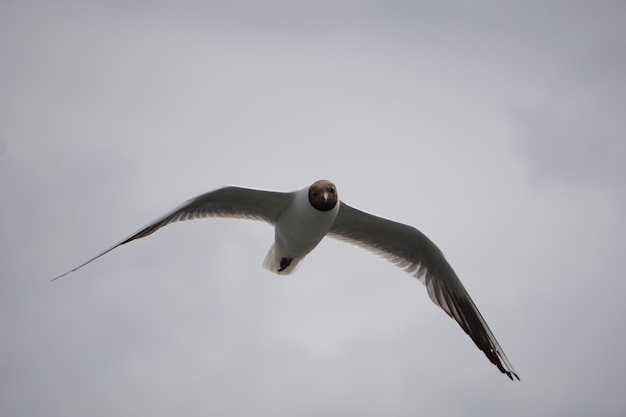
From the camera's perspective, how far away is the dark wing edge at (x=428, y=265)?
10.3m

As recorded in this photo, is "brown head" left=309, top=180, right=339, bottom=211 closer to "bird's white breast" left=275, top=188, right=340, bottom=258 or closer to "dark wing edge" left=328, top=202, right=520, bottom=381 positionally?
"bird's white breast" left=275, top=188, right=340, bottom=258

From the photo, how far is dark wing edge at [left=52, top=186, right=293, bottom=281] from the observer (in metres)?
9.37

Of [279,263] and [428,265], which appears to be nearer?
[279,263]

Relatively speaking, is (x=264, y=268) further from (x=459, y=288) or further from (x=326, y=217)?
(x=459, y=288)

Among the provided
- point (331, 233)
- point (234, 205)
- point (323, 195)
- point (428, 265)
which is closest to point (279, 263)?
point (331, 233)

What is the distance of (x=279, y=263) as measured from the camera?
10.3m

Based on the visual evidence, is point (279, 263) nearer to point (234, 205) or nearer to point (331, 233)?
point (331, 233)

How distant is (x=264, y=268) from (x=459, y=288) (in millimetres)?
2741

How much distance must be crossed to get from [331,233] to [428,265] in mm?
1440

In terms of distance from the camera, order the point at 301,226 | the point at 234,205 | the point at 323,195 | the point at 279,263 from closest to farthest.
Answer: the point at 323,195
the point at 301,226
the point at 234,205
the point at 279,263

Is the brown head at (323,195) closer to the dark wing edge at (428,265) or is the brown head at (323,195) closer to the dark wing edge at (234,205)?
the dark wing edge at (234,205)

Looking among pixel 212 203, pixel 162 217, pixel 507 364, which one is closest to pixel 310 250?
pixel 212 203

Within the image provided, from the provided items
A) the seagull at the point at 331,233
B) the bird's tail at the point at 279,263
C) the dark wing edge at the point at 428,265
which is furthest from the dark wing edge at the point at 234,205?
the dark wing edge at the point at 428,265

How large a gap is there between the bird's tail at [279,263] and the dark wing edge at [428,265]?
2.14 feet
